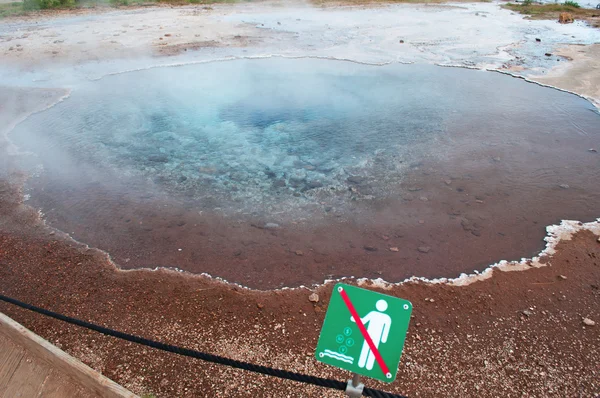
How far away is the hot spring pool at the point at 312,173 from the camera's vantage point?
4.45 meters

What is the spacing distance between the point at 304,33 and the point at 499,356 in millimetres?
12714

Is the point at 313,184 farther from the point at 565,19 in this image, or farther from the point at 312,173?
the point at 565,19

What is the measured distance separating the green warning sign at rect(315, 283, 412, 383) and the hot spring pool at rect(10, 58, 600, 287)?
223 cm

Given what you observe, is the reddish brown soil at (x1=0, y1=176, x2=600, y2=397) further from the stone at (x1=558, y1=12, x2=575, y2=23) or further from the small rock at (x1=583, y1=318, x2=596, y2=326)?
the stone at (x1=558, y1=12, x2=575, y2=23)

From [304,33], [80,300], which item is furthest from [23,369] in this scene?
[304,33]

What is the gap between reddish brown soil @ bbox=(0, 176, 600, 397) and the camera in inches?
116

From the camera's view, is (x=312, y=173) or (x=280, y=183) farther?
(x=312, y=173)

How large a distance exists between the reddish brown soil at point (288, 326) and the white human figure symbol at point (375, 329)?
4.22 feet

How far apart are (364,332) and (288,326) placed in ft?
5.79

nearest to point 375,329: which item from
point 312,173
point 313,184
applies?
point 313,184

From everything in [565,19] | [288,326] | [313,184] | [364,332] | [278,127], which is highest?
[565,19]

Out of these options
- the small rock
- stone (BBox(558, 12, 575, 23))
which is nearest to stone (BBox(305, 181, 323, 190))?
the small rock

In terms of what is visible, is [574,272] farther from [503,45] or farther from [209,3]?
[209,3]

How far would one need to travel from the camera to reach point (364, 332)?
176 centimetres
